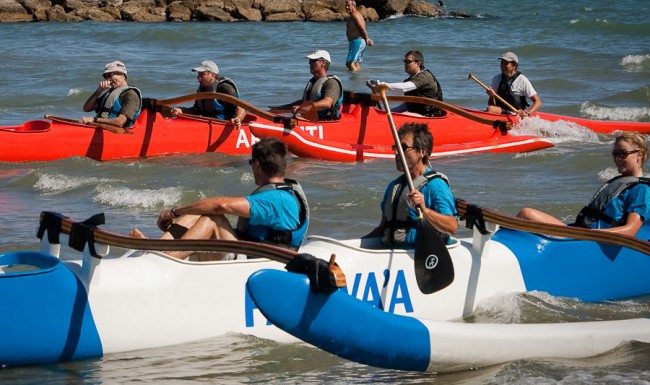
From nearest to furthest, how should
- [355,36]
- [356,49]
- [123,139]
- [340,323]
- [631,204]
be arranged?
[340,323]
[631,204]
[123,139]
[355,36]
[356,49]

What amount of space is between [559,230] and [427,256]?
809 mm

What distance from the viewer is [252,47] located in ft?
80.8

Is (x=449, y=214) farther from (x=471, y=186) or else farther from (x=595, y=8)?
(x=595, y=8)

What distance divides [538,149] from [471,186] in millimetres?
1982

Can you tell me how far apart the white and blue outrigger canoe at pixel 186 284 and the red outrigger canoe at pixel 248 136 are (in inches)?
213

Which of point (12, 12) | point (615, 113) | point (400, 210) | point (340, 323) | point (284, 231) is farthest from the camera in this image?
point (12, 12)

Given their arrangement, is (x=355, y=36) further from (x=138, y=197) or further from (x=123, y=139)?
(x=138, y=197)

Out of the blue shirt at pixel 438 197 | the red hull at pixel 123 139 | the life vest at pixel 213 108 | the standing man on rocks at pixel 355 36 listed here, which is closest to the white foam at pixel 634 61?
A: the standing man on rocks at pixel 355 36

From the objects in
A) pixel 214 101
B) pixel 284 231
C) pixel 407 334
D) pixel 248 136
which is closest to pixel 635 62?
pixel 248 136

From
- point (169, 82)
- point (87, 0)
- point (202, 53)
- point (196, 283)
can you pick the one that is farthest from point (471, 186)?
point (87, 0)

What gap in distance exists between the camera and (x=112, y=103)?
11312 mm

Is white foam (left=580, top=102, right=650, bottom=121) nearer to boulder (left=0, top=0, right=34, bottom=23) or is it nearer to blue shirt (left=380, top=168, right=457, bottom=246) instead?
blue shirt (left=380, top=168, right=457, bottom=246)

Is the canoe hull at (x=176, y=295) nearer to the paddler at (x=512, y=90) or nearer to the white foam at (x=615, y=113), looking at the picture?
the paddler at (x=512, y=90)

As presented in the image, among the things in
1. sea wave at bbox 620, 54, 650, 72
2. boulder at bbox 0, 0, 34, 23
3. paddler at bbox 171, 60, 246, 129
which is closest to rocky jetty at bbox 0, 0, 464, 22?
boulder at bbox 0, 0, 34, 23
